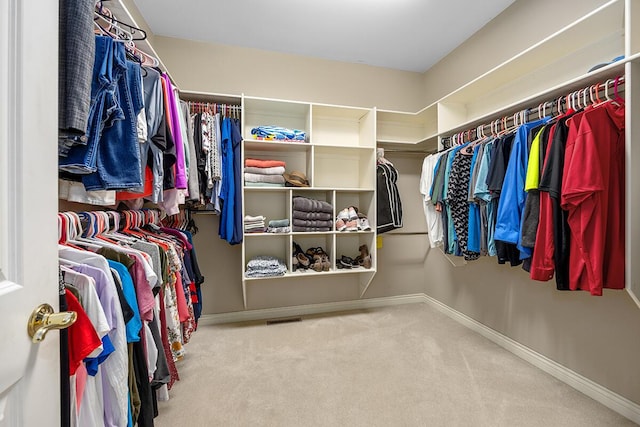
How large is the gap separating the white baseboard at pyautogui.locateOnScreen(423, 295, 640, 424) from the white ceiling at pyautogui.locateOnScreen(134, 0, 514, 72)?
2569mm

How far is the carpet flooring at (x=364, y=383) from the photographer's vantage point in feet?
4.95

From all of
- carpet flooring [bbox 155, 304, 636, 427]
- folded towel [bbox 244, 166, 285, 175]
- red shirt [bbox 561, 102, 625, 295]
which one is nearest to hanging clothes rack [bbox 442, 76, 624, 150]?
red shirt [bbox 561, 102, 625, 295]

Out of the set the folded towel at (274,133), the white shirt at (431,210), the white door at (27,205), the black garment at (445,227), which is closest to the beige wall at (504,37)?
the white shirt at (431,210)

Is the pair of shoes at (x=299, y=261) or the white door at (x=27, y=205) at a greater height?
the white door at (x=27, y=205)

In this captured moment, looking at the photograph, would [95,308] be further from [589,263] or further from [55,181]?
[589,263]

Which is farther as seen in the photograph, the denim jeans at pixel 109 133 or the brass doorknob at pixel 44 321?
the denim jeans at pixel 109 133

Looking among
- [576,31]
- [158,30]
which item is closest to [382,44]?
[576,31]

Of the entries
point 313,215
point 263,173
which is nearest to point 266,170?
point 263,173

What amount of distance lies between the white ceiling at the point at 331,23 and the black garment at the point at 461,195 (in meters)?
1.15

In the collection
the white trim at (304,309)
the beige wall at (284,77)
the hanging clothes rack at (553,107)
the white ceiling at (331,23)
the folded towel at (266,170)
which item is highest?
the white ceiling at (331,23)

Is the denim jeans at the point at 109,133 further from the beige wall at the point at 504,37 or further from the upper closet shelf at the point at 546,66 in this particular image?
the beige wall at the point at 504,37

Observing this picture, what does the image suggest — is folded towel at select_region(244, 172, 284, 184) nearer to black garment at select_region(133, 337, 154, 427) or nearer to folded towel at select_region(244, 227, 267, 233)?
folded towel at select_region(244, 227, 267, 233)

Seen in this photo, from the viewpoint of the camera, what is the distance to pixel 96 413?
3.04 ft

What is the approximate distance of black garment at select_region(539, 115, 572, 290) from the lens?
1474mm
